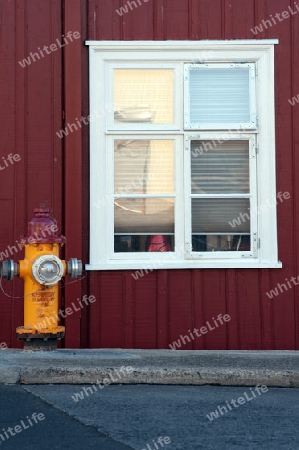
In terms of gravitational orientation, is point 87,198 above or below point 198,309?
above

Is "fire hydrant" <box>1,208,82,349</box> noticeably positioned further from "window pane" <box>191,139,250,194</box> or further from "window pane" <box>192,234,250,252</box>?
"window pane" <box>191,139,250,194</box>

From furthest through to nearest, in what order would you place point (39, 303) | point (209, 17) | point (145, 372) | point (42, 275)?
point (209, 17) < point (39, 303) < point (42, 275) < point (145, 372)

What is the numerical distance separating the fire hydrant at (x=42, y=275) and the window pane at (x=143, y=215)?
94 cm

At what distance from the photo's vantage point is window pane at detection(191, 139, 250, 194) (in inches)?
364

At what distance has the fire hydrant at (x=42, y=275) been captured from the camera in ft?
27.1

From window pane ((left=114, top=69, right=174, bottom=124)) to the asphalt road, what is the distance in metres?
3.06

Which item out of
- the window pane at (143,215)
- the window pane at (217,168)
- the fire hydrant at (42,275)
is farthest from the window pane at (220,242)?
the fire hydrant at (42,275)

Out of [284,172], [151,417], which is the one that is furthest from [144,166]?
[151,417]

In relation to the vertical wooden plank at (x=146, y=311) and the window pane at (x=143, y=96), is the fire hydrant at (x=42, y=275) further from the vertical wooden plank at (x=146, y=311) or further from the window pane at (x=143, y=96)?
the window pane at (x=143, y=96)

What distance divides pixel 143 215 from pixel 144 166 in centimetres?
46

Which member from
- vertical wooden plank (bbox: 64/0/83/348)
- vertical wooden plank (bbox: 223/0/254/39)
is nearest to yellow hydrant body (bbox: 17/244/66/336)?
vertical wooden plank (bbox: 64/0/83/348)

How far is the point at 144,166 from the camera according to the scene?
30.5 feet

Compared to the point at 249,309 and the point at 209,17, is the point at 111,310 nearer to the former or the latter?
the point at 249,309

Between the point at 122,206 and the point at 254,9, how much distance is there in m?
2.25
